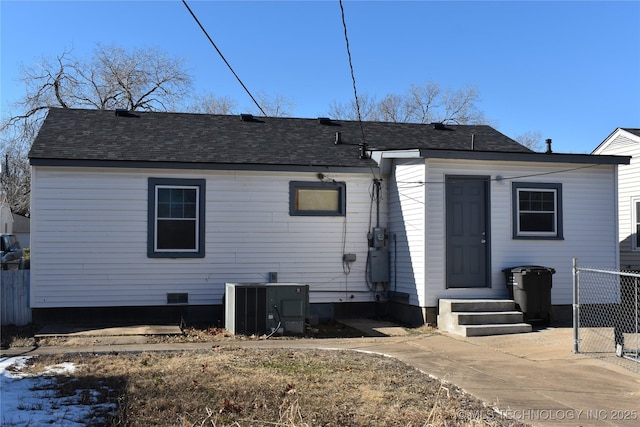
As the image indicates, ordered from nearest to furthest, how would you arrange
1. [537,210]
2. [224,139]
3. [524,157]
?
1. [524,157]
2. [537,210]
3. [224,139]

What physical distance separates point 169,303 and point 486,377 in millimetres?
7169

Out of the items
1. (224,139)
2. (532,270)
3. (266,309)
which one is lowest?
(266,309)

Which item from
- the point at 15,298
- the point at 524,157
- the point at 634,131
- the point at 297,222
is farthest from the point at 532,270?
the point at 15,298

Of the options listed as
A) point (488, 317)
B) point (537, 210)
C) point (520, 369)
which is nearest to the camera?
point (520, 369)

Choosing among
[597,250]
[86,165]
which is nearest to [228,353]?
[86,165]

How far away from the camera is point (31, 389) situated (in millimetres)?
6738

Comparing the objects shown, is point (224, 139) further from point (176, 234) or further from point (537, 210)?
point (537, 210)

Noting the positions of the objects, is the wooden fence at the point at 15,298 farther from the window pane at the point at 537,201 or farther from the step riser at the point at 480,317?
the window pane at the point at 537,201

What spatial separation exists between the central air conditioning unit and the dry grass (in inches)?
81.0

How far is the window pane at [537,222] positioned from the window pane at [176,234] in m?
6.66

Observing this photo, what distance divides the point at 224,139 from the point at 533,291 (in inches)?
292

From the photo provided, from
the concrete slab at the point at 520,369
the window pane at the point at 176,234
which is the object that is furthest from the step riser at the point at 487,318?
the window pane at the point at 176,234

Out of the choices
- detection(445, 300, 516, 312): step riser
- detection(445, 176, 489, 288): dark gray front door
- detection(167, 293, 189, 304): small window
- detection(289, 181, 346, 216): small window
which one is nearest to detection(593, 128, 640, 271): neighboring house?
detection(445, 176, 489, 288): dark gray front door

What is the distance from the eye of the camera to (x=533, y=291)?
1170cm
